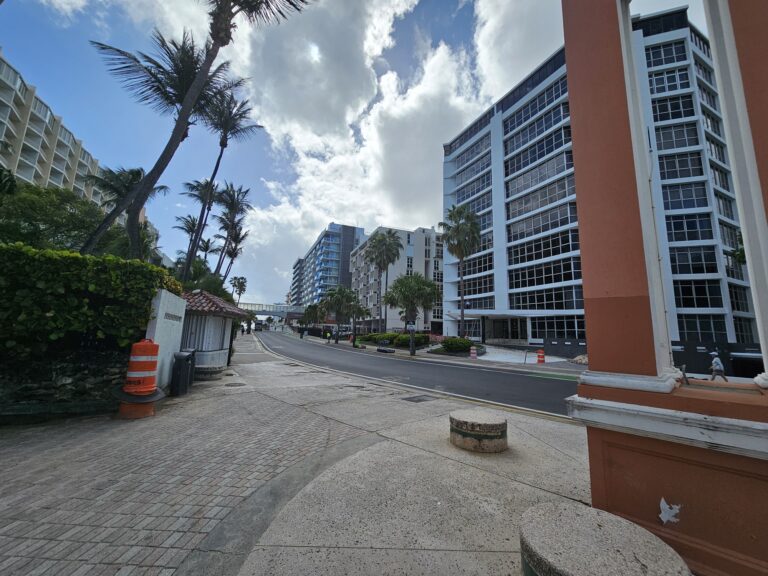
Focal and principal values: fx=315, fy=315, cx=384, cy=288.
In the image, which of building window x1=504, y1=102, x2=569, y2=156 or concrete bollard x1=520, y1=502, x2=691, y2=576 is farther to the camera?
building window x1=504, y1=102, x2=569, y2=156

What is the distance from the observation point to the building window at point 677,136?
30.1 m

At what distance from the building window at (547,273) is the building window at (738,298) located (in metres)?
11.7

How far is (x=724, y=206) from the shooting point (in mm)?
29938

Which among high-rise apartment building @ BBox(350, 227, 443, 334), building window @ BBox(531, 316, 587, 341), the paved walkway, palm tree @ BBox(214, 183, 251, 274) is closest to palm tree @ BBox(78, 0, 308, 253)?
the paved walkway

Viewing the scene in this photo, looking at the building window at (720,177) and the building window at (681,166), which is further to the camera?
the building window at (681,166)

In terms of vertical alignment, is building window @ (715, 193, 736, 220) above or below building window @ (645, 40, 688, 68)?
below

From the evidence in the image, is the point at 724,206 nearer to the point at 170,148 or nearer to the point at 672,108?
the point at 672,108

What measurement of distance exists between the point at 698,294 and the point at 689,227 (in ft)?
20.6

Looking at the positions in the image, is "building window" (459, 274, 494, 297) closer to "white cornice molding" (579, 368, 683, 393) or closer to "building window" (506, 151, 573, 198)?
"building window" (506, 151, 573, 198)

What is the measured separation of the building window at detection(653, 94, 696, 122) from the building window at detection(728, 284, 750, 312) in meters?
17.0

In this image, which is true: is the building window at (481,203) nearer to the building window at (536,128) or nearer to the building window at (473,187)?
the building window at (473,187)

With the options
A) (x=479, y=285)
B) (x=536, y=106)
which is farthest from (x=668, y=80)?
(x=479, y=285)

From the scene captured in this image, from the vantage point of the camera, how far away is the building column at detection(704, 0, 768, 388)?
6.99 ft

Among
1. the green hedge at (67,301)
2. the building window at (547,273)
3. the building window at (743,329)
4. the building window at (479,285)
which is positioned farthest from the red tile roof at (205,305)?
the building window at (743,329)
